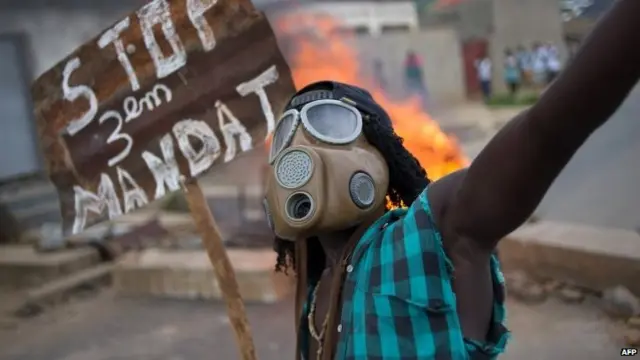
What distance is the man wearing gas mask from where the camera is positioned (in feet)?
3.15

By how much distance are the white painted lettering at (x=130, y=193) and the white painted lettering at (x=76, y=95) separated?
0.86 ft

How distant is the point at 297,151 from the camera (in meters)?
1.33

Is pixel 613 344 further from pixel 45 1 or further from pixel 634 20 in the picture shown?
pixel 45 1

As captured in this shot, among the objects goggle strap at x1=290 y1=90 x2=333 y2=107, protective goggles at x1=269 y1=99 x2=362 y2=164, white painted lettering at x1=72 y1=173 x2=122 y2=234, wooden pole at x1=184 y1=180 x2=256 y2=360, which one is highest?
goggle strap at x1=290 y1=90 x2=333 y2=107

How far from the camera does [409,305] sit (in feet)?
3.81

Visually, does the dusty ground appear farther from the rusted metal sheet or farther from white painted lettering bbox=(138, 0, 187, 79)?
white painted lettering bbox=(138, 0, 187, 79)

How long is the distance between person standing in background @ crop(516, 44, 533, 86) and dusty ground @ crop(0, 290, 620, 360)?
11.9m

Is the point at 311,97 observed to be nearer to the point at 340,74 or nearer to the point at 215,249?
the point at 215,249

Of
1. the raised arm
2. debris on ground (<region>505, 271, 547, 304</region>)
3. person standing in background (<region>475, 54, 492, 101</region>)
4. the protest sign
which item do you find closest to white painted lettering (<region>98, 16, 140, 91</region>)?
the protest sign

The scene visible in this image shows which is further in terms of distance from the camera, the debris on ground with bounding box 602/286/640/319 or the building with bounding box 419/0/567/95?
the building with bounding box 419/0/567/95

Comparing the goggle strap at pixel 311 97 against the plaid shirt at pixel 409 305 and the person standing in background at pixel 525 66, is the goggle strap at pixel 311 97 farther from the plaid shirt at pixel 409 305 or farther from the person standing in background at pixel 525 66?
the person standing in background at pixel 525 66

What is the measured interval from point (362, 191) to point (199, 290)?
15.4 ft

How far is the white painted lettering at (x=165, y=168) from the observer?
2662 millimetres

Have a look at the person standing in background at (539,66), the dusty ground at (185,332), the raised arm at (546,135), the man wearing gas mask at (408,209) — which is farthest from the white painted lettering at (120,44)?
the person standing in background at (539,66)
